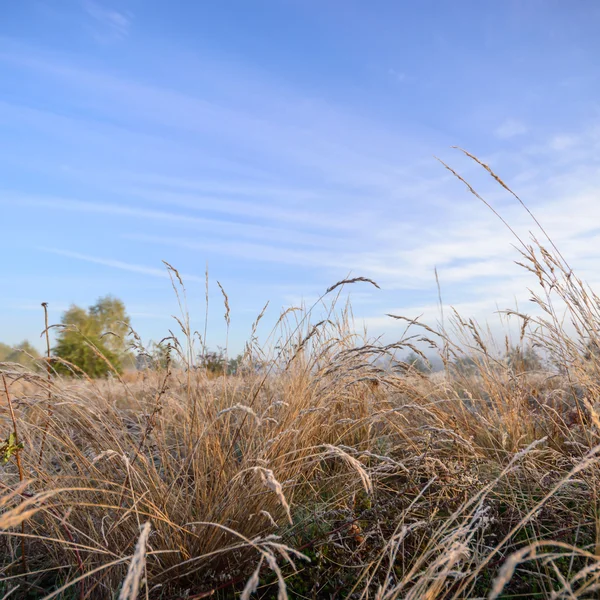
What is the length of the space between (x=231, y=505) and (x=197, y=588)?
32 centimetres

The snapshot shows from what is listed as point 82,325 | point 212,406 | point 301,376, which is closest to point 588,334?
point 301,376

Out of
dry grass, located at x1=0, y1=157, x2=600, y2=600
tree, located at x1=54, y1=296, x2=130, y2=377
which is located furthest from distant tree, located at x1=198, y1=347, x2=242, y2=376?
tree, located at x1=54, y1=296, x2=130, y2=377

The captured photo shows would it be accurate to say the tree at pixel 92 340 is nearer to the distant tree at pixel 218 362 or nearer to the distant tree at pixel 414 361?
the distant tree at pixel 218 362

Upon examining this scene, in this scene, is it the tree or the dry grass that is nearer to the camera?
the dry grass

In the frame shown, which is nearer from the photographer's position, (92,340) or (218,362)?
(218,362)

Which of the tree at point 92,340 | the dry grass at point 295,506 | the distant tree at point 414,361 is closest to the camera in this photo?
the dry grass at point 295,506

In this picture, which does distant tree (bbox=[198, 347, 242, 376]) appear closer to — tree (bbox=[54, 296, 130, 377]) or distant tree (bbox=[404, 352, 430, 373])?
distant tree (bbox=[404, 352, 430, 373])

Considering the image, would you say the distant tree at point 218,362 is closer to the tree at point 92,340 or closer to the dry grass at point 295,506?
the dry grass at point 295,506

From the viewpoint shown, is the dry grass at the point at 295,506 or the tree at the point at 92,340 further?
the tree at the point at 92,340

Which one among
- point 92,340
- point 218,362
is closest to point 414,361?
point 218,362

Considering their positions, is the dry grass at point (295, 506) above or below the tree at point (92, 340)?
below

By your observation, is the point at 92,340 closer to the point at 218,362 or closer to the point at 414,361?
the point at 218,362

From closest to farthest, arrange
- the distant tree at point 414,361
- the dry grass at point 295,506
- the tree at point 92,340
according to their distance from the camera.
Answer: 1. the dry grass at point 295,506
2. the distant tree at point 414,361
3. the tree at point 92,340

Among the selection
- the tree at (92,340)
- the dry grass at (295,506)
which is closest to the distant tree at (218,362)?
the dry grass at (295,506)
